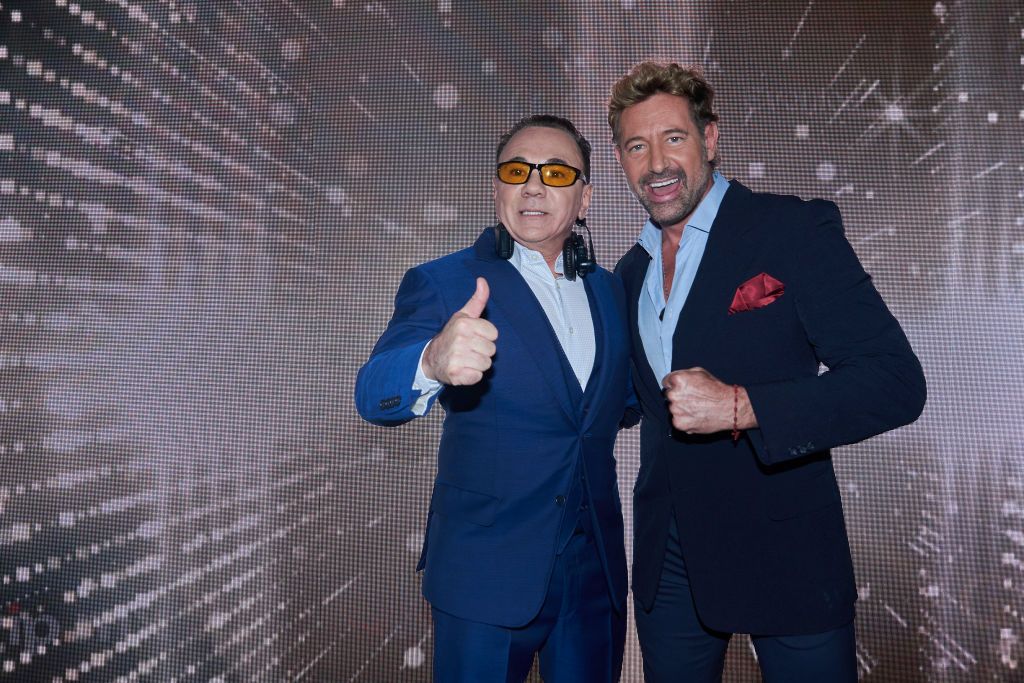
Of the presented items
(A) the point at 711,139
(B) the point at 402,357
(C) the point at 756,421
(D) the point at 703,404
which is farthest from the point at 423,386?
(A) the point at 711,139

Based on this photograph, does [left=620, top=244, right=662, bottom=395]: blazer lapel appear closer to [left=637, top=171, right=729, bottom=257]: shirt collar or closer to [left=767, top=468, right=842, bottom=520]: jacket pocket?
[left=637, top=171, right=729, bottom=257]: shirt collar

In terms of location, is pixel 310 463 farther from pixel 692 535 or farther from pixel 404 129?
pixel 692 535

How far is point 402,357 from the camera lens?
129cm

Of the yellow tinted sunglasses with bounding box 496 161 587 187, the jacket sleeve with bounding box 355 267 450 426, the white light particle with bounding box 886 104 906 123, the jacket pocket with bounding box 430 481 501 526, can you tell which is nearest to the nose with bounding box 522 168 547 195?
the yellow tinted sunglasses with bounding box 496 161 587 187

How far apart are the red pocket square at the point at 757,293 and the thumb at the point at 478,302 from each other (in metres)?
0.61

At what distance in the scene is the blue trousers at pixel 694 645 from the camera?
1.36 m

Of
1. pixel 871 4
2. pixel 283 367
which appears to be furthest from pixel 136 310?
pixel 871 4

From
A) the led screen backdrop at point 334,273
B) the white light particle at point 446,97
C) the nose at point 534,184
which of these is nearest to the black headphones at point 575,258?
the nose at point 534,184

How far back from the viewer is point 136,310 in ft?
10.1

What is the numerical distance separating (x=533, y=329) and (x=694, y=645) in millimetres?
901

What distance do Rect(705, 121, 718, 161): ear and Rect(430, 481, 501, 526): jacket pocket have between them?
3.80 ft

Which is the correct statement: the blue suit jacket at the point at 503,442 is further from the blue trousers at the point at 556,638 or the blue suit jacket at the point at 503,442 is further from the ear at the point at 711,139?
the ear at the point at 711,139

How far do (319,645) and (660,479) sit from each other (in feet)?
7.46

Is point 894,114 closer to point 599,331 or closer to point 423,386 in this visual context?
point 599,331
